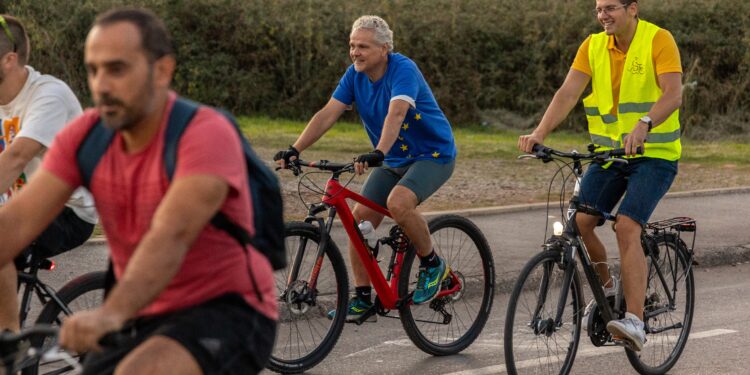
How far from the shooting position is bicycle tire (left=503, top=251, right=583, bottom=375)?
5.89 meters

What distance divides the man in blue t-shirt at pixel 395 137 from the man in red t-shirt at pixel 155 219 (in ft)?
11.1

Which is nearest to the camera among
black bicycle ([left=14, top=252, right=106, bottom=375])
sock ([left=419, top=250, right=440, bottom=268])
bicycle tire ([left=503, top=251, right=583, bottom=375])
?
black bicycle ([left=14, top=252, right=106, bottom=375])

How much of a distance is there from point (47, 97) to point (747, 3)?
21.8 m

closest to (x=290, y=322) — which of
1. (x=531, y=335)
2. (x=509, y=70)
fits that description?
(x=531, y=335)

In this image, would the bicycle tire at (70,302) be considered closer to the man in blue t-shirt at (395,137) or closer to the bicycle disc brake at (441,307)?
the man in blue t-shirt at (395,137)

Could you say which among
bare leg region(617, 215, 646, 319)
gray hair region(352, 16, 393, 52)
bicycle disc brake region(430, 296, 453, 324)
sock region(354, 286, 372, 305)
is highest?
gray hair region(352, 16, 393, 52)

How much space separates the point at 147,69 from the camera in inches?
122

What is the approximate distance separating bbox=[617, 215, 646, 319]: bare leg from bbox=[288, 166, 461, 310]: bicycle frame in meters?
1.20

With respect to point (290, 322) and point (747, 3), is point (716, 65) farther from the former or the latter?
point (290, 322)

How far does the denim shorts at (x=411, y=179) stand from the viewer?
6887mm

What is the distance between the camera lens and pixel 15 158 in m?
4.90

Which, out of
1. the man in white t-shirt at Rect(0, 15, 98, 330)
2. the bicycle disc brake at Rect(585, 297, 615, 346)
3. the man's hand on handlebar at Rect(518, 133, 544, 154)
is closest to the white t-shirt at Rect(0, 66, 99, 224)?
the man in white t-shirt at Rect(0, 15, 98, 330)

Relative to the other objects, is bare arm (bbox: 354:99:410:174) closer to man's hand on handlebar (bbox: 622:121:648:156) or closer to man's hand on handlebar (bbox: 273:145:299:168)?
man's hand on handlebar (bbox: 273:145:299:168)

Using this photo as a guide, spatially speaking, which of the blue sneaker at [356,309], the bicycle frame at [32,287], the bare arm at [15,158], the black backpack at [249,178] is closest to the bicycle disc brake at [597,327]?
the blue sneaker at [356,309]
